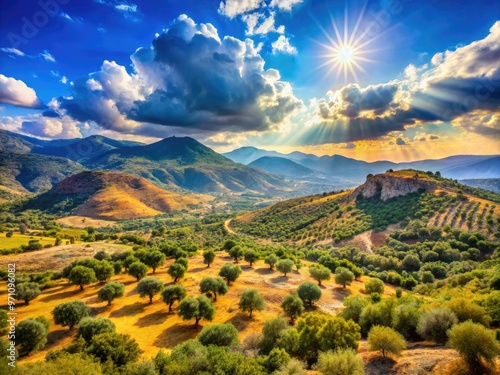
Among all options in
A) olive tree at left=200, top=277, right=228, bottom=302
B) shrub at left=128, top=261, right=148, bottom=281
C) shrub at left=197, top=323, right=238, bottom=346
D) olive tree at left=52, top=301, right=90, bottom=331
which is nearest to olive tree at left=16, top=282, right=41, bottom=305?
olive tree at left=52, top=301, right=90, bottom=331

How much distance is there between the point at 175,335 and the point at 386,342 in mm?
30039

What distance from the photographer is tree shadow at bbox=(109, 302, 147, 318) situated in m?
46.9

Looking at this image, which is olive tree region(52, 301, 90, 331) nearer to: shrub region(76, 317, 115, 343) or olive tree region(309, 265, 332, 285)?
shrub region(76, 317, 115, 343)

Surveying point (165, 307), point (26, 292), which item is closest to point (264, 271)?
point (165, 307)

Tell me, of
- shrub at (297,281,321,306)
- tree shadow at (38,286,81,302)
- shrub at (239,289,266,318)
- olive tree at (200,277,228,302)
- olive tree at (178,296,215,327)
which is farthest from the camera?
tree shadow at (38,286,81,302)

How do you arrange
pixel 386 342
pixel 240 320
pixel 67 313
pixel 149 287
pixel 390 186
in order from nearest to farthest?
pixel 386 342 < pixel 67 313 < pixel 240 320 < pixel 149 287 < pixel 390 186

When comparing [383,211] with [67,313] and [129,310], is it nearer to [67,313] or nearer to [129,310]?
[129,310]

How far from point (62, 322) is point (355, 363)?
4283cm

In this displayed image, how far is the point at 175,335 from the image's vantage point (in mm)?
39594

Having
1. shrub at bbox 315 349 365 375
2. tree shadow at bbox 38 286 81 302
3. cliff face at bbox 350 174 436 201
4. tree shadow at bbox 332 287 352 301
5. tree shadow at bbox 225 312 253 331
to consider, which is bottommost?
tree shadow at bbox 38 286 81 302

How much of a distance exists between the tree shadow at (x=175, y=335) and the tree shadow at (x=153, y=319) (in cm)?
374

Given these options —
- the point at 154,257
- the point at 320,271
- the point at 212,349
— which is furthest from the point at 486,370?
the point at 154,257

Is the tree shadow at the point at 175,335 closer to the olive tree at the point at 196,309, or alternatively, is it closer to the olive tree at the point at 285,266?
the olive tree at the point at 196,309

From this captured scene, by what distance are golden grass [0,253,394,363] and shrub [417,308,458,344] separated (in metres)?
22.6
